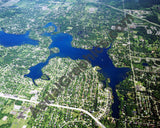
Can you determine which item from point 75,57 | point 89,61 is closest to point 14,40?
point 75,57

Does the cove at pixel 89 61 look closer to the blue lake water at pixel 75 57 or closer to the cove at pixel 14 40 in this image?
the blue lake water at pixel 75 57

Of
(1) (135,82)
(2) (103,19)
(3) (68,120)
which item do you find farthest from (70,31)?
(3) (68,120)

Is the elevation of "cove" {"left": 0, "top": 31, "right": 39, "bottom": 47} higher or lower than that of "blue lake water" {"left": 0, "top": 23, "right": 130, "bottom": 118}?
higher

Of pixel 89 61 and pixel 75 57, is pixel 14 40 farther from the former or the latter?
pixel 89 61

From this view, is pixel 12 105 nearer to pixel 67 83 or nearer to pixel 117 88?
pixel 67 83

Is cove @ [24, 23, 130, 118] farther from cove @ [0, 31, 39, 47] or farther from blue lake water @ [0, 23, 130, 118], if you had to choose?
cove @ [0, 31, 39, 47]

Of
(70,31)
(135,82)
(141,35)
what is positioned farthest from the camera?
(70,31)

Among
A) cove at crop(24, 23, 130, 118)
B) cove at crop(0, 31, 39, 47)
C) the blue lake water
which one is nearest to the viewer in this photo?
cove at crop(24, 23, 130, 118)

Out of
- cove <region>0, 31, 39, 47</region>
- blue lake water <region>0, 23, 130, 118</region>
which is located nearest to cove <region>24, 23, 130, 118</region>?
blue lake water <region>0, 23, 130, 118</region>
